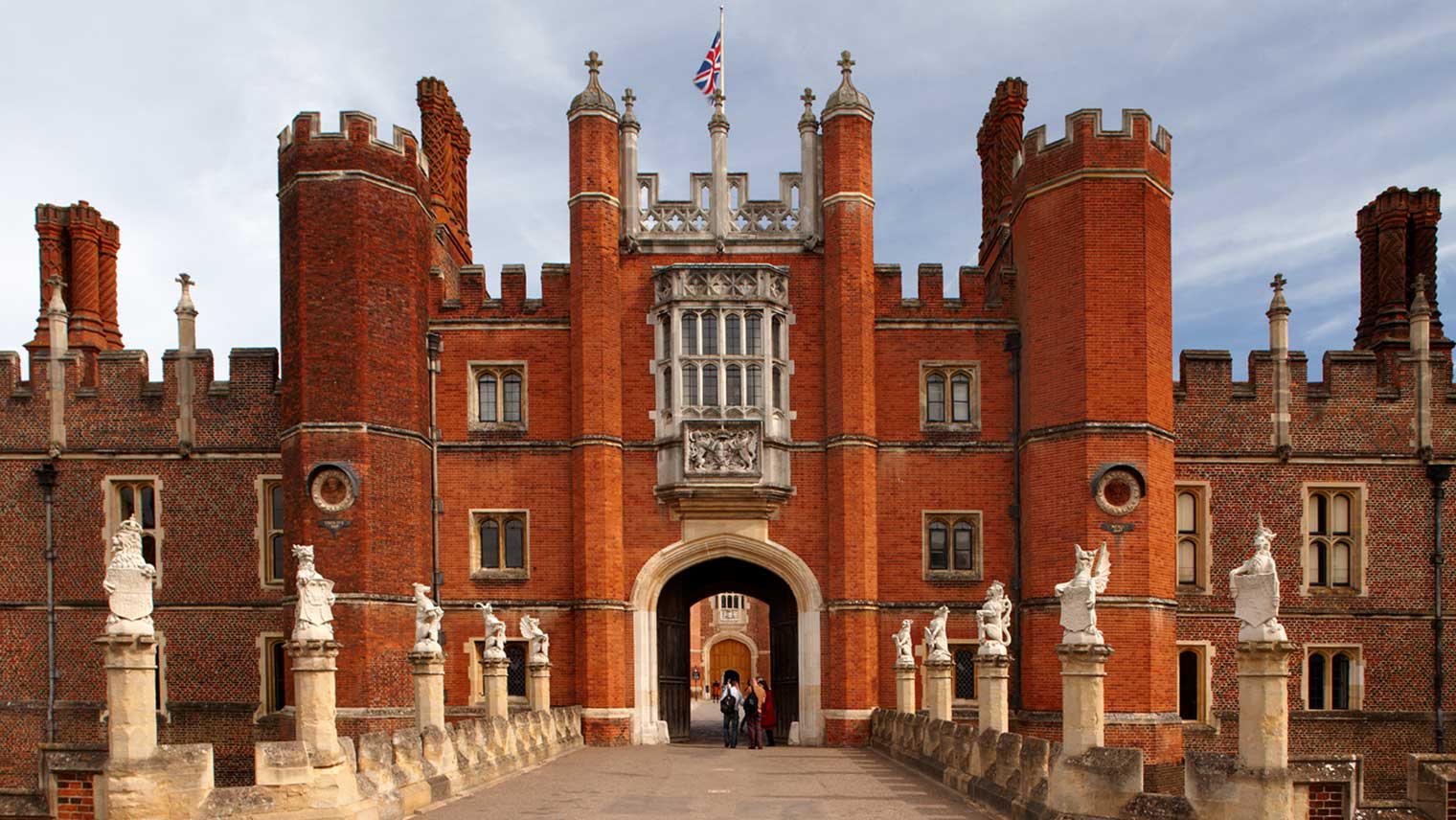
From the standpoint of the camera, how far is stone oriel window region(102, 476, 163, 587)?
27.0 metres

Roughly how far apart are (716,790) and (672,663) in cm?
1159

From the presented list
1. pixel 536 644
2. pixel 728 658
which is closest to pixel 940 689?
pixel 536 644

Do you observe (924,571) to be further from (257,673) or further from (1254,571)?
(1254,571)

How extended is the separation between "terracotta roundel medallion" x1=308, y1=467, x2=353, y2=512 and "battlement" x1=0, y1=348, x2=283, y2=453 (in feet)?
9.57

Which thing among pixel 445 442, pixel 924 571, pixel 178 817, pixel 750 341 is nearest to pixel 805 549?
pixel 924 571

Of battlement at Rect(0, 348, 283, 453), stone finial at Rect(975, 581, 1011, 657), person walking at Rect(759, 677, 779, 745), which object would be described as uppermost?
battlement at Rect(0, 348, 283, 453)

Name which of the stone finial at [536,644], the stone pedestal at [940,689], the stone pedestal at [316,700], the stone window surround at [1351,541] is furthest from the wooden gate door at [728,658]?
the stone pedestal at [316,700]

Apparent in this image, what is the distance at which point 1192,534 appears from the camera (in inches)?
1063

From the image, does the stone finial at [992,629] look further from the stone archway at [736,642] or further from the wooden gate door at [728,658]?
the wooden gate door at [728,658]

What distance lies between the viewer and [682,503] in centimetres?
2658

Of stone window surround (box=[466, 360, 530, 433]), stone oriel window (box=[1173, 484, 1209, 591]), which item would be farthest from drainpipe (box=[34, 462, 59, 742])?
stone oriel window (box=[1173, 484, 1209, 591])

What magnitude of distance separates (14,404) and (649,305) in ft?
42.6

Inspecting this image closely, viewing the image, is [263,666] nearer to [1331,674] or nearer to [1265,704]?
[1265,704]

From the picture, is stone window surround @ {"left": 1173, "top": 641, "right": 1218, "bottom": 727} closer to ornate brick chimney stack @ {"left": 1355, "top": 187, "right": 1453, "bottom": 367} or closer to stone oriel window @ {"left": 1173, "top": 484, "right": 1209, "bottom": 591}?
stone oriel window @ {"left": 1173, "top": 484, "right": 1209, "bottom": 591}
